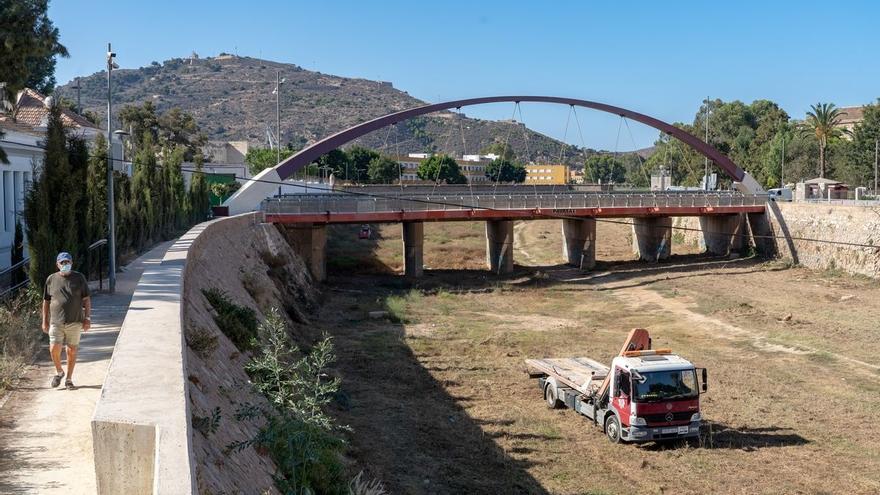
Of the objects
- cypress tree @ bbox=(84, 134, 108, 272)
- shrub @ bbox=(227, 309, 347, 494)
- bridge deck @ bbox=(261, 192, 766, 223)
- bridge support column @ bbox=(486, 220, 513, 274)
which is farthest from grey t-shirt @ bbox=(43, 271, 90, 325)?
bridge support column @ bbox=(486, 220, 513, 274)

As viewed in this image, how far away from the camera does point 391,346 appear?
3453 cm

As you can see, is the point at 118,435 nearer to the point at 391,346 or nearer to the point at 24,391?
the point at 24,391

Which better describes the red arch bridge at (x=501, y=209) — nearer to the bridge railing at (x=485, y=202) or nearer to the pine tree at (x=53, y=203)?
the bridge railing at (x=485, y=202)

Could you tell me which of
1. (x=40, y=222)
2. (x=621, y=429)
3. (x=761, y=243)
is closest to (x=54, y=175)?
(x=40, y=222)

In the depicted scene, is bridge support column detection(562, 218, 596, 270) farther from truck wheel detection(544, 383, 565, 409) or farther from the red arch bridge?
truck wheel detection(544, 383, 565, 409)

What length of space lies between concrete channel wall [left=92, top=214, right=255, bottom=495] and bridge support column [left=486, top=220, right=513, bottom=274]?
5023cm

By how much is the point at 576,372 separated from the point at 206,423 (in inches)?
641

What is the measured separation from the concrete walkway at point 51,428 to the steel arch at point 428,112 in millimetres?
40043

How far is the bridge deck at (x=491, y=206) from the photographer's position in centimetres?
5275

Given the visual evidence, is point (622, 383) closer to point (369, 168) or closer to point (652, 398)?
point (652, 398)

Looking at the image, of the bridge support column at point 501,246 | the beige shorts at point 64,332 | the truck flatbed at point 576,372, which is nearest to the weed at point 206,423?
the beige shorts at point 64,332

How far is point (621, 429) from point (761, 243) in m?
48.8

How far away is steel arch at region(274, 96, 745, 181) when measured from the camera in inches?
2237

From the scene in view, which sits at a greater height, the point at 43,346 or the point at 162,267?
the point at 162,267
